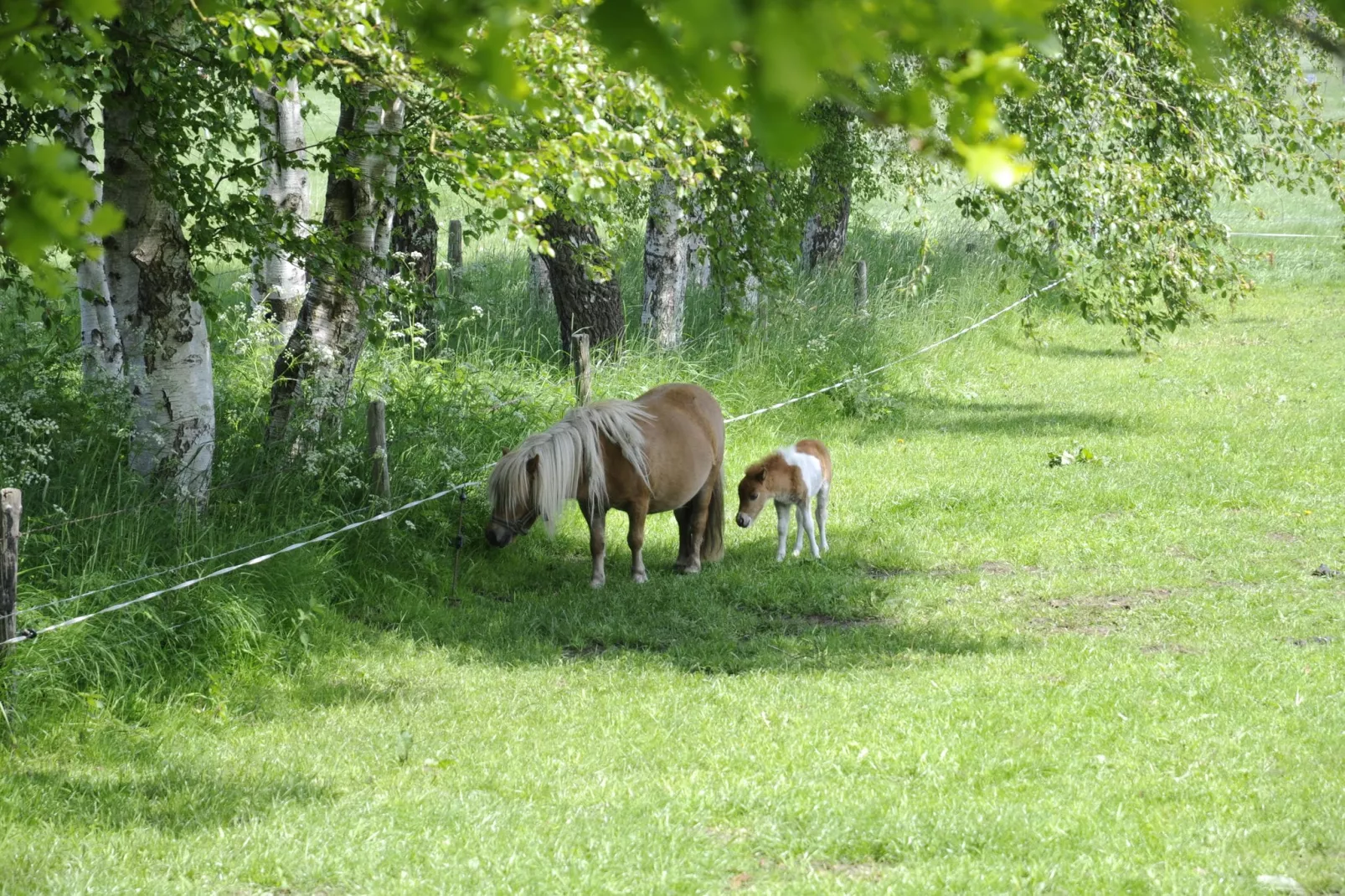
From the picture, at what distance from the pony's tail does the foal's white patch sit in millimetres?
508

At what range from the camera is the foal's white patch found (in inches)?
386

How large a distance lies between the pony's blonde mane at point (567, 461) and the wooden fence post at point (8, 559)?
3406 mm

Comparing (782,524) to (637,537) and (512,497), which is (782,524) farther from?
(512,497)

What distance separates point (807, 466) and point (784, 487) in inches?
10.0

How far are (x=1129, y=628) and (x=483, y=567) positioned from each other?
14.2 feet

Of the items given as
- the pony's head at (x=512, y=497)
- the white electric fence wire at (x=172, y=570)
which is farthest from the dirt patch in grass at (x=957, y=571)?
the white electric fence wire at (x=172, y=570)

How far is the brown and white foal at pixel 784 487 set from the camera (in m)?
9.78

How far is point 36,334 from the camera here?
Answer: 34.5 feet

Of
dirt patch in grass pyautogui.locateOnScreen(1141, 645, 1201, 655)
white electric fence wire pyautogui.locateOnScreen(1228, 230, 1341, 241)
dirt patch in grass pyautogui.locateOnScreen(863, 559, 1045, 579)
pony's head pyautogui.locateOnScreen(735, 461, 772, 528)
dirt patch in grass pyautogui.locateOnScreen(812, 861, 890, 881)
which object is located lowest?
dirt patch in grass pyautogui.locateOnScreen(812, 861, 890, 881)

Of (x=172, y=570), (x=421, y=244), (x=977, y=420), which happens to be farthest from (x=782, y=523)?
(x=977, y=420)

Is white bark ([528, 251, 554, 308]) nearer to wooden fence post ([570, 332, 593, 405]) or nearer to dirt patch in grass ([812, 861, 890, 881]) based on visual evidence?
wooden fence post ([570, 332, 593, 405])

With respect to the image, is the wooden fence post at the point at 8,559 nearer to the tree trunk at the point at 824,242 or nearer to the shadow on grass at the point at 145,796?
the shadow on grass at the point at 145,796

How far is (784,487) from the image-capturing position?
9773 mm

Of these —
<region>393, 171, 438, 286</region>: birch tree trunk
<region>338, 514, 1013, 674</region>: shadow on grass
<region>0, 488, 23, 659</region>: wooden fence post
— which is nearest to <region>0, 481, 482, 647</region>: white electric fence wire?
<region>0, 488, 23, 659</region>: wooden fence post
